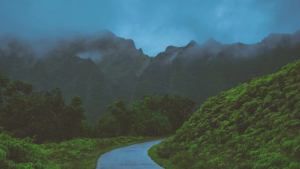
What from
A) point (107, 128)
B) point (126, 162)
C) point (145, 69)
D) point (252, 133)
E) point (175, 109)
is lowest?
point (126, 162)

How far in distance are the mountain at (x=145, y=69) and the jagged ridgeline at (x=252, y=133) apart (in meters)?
66.5

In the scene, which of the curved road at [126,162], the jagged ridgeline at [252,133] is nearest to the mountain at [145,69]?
the curved road at [126,162]

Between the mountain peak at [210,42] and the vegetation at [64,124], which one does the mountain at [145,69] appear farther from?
the vegetation at [64,124]

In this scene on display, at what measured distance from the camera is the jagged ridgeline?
A: 7.90 meters

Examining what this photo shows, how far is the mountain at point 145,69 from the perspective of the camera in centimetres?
8712

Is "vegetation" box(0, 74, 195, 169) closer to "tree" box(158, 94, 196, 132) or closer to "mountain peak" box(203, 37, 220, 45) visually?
"tree" box(158, 94, 196, 132)

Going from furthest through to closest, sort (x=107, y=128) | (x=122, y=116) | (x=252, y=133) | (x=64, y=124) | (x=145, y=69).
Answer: (x=145, y=69)
(x=122, y=116)
(x=107, y=128)
(x=64, y=124)
(x=252, y=133)

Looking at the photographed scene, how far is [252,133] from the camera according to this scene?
34.5 feet

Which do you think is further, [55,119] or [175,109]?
[175,109]

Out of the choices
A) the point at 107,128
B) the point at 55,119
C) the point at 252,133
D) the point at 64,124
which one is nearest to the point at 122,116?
the point at 107,128

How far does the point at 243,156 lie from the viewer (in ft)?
30.0

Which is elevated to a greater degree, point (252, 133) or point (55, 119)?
point (55, 119)

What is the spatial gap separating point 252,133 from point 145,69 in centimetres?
10498

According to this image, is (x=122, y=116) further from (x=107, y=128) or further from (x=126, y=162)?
(x=126, y=162)
